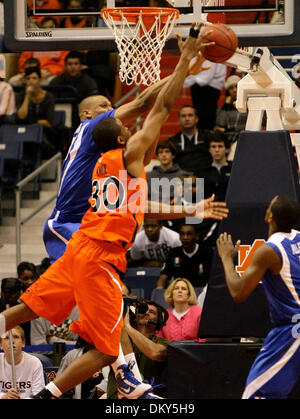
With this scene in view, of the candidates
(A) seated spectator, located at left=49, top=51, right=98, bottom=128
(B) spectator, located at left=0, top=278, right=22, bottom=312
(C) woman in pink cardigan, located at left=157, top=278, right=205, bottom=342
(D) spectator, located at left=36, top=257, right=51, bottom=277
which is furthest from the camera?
(A) seated spectator, located at left=49, top=51, right=98, bottom=128

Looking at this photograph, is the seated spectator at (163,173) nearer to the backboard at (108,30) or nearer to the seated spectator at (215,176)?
the seated spectator at (215,176)

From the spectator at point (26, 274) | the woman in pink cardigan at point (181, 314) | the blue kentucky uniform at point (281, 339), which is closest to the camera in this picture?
the blue kentucky uniform at point (281, 339)

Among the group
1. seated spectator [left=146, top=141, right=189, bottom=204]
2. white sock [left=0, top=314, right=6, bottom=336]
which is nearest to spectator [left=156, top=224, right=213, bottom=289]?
seated spectator [left=146, top=141, right=189, bottom=204]

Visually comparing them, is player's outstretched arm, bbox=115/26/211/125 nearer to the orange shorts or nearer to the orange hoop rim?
the orange hoop rim

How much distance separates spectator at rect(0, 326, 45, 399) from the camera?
25.0ft

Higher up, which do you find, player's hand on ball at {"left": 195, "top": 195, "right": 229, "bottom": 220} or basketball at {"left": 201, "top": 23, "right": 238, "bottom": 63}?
basketball at {"left": 201, "top": 23, "right": 238, "bottom": 63}

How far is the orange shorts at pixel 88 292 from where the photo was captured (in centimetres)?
582

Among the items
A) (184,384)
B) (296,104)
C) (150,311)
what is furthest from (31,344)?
(296,104)

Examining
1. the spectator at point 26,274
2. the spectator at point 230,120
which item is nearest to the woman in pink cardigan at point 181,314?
the spectator at point 26,274

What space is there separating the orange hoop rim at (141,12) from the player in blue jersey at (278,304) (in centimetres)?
170

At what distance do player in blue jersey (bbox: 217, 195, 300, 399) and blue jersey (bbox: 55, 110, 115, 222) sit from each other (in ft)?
4.64

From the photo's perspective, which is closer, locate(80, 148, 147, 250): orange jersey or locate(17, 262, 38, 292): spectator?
locate(80, 148, 147, 250): orange jersey

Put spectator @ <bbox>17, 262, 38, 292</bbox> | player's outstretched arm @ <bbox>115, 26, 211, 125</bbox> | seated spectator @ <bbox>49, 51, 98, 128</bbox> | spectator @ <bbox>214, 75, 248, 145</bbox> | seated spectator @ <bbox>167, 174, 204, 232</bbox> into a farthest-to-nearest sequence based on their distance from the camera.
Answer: seated spectator @ <bbox>49, 51, 98, 128</bbox>, spectator @ <bbox>214, 75, 248, 145</bbox>, seated spectator @ <bbox>167, 174, 204, 232</bbox>, spectator @ <bbox>17, 262, 38, 292</bbox>, player's outstretched arm @ <bbox>115, 26, 211, 125</bbox>
